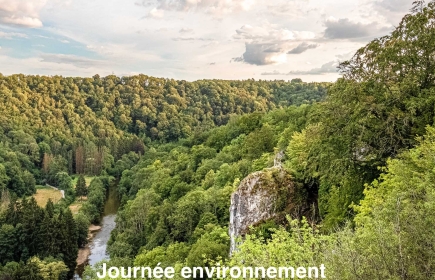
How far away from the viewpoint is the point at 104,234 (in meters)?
60.3

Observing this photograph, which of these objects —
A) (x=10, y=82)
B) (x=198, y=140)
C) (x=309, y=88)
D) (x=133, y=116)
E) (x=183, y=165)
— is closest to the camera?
(x=183, y=165)

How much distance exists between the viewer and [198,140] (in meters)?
86.0

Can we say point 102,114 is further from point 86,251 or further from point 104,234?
point 86,251

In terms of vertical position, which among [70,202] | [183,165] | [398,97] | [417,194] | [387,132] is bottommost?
[70,202]

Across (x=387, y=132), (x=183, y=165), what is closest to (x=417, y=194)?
(x=387, y=132)

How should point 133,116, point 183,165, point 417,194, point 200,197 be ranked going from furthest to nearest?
point 133,116 → point 183,165 → point 200,197 → point 417,194

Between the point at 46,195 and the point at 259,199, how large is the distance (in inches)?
3157

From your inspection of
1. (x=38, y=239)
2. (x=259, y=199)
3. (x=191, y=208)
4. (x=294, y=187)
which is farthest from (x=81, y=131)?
(x=294, y=187)

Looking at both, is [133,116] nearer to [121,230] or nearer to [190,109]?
[190,109]

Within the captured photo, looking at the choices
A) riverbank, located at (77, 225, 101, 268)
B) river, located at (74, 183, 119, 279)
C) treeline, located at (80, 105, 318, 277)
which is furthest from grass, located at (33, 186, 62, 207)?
treeline, located at (80, 105, 318, 277)

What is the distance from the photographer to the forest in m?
9.31

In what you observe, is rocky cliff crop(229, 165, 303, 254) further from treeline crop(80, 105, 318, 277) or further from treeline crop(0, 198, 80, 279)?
treeline crop(0, 198, 80, 279)

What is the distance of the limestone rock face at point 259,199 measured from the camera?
2106 cm

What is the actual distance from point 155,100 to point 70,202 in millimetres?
97703
